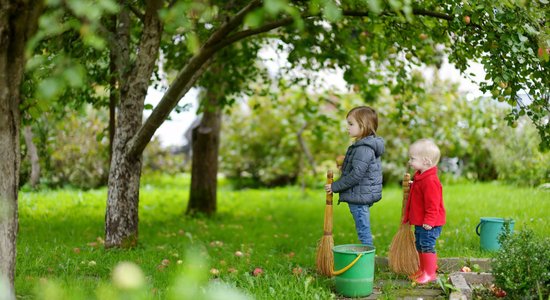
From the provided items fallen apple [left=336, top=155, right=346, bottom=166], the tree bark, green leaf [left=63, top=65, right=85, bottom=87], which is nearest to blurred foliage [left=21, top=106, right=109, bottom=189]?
the tree bark

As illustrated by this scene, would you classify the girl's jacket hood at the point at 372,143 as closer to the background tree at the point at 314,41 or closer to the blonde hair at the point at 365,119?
the blonde hair at the point at 365,119

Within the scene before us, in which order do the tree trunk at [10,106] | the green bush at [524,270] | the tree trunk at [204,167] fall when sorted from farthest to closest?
1. the tree trunk at [204,167]
2. the green bush at [524,270]
3. the tree trunk at [10,106]

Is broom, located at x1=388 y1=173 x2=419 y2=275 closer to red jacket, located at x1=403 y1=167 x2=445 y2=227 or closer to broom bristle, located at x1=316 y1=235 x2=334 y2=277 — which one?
red jacket, located at x1=403 y1=167 x2=445 y2=227

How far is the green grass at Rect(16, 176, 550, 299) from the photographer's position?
4.06m

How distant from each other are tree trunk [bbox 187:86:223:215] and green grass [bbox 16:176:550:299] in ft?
0.95

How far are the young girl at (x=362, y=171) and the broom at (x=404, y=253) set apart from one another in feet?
0.71

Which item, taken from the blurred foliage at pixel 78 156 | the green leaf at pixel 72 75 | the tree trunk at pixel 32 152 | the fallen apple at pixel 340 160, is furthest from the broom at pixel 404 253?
the blurred foliage at pixel 78 156

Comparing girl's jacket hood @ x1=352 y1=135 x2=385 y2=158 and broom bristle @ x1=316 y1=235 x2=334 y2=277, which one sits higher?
girl's jacket hood @ x1=352 y1=135 x2=385 y2=158

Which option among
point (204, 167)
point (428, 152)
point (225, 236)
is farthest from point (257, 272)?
point (204, 167)

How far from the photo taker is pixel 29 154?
30.7 feet

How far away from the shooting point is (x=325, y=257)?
4.48 m

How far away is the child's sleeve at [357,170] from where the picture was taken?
4.43m

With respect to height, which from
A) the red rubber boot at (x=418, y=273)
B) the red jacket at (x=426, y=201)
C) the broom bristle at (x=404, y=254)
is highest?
the red jacket at (x=426, y=201)

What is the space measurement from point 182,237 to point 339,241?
1.81 metres
